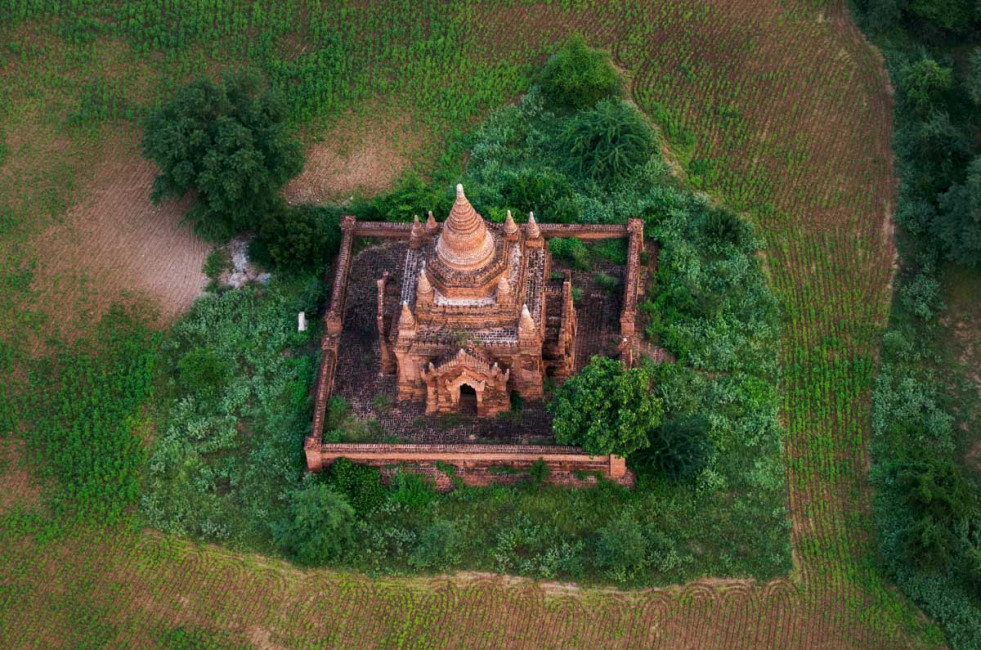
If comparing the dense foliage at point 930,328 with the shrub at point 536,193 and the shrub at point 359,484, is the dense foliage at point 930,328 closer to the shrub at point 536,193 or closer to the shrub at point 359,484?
the shrub at point 536,193

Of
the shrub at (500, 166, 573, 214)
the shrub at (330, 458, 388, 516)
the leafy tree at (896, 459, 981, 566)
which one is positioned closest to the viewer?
the leafy tree at (896, 459, 981, 566)

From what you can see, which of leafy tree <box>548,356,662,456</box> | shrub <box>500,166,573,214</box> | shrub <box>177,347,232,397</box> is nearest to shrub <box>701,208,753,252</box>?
shrub <box>500,166,573,214</box>

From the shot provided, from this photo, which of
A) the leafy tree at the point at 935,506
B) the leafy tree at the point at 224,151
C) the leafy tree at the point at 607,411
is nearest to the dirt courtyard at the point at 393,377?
the leafy tree at the point at 607,411

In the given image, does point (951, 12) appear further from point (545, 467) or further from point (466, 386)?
point (545, 467)

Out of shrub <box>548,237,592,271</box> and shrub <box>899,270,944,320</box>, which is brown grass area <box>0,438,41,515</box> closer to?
shrub <box>548,237,592,271</box>

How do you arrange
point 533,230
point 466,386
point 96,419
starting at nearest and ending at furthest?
point 466,386 → point 533,230 → point 96,419

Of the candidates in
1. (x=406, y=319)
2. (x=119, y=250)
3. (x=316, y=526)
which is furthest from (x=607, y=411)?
(x=119, y=250)
